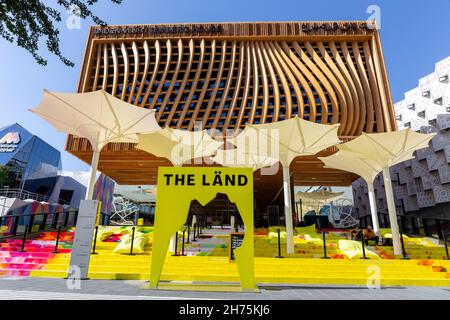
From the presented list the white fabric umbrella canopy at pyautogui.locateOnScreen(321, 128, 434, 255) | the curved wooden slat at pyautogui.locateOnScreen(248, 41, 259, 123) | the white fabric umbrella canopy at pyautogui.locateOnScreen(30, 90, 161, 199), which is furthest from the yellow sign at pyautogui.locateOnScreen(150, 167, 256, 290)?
the curved wooden slat at pyautogui.locateOnScreen(248, 41, 259, 123)

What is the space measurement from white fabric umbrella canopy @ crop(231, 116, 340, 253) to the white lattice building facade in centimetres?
1505

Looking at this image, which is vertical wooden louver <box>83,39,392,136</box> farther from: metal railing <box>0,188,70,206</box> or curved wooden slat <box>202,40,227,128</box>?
metal railing <box>0,188,70,206</box>

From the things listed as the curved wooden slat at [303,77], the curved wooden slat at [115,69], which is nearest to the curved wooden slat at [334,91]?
the curved wooden slat at [303,77]

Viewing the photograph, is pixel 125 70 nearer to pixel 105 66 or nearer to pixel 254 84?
pixel 105 66

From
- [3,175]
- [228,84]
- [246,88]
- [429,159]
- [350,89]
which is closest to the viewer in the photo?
[350,89]

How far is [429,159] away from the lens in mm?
23172

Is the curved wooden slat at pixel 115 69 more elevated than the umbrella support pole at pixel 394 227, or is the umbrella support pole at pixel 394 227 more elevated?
the curved wooden slat at pixel 115 69

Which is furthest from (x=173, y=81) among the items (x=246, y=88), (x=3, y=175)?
(x=3, y=175)

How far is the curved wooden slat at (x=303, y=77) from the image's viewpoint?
18562mm

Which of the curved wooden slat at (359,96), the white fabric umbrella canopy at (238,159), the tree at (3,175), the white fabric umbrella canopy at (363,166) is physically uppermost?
the curved wooden slat at (359,96)

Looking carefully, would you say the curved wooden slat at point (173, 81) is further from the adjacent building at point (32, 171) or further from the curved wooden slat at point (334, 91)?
the adjacent building at point (32, 171)

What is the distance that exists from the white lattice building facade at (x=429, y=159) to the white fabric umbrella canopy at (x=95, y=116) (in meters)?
21.5

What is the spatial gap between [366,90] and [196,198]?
18.5 m
